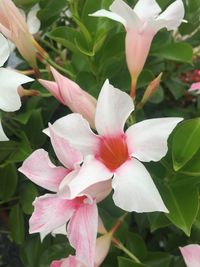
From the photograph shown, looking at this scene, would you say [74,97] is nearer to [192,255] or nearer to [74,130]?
[74,130]

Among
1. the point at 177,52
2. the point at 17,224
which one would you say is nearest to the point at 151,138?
the point at 177,52

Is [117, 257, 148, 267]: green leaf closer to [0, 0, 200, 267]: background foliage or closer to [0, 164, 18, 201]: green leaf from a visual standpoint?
[0, 0, 200, 267]: background foliage

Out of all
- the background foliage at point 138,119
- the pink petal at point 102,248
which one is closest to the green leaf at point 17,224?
the background foliage at point 138,119

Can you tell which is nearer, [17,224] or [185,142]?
[185,142]

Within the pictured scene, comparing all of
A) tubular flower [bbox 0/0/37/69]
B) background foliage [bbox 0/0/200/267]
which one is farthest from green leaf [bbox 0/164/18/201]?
tubular flower [bbox 0/0/37/69]

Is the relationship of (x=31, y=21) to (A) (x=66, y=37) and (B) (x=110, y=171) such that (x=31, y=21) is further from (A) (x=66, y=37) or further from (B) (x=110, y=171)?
(B) (x=110, y=171)

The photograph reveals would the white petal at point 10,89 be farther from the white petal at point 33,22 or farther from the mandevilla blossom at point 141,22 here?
the white petal at point 33,22
